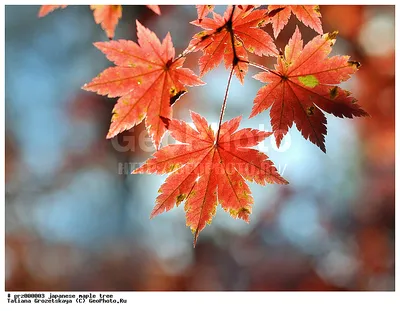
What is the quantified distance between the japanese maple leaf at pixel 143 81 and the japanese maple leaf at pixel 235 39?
0.23ft

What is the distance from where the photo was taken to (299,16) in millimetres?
901

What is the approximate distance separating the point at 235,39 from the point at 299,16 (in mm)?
166

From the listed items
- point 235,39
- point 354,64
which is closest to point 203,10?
point 235,39

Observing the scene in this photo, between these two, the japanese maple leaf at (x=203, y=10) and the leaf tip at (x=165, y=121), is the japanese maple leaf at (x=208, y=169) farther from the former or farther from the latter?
the japanese maple leaf at (x=203, y=10)

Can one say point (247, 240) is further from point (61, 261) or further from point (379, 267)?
point (61, 261)

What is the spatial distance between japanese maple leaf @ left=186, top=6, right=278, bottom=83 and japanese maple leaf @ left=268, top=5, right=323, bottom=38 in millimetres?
43

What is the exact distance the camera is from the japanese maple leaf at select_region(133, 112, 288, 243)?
2.79 ft

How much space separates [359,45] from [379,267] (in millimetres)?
2433

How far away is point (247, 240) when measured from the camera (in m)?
4.54

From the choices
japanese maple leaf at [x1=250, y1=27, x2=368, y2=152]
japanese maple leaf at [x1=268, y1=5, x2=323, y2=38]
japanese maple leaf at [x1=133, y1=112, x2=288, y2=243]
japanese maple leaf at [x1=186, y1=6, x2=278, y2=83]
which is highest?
japanese maple leaf at [x1=268, y1=5, x2=323, y2=38]

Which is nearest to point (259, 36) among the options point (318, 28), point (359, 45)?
point (318, 28)

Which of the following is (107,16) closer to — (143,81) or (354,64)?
(143,81)

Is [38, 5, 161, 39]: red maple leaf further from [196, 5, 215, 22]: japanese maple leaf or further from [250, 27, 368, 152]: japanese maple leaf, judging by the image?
[250, 27, 368, 152]: japanese maple leaf

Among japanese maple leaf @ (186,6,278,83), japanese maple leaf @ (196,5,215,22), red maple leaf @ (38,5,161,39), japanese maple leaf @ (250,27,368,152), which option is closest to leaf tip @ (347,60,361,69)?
japanese maple leaf @ (250,27,368,152)
